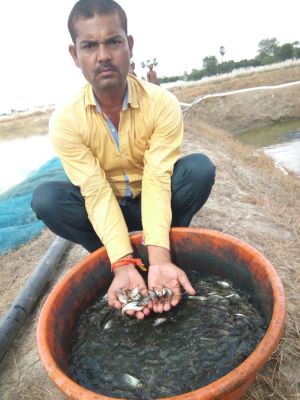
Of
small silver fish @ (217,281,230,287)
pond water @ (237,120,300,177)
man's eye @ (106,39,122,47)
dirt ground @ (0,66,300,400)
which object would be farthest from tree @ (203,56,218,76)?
small silver fish @ (217,281,230,287)

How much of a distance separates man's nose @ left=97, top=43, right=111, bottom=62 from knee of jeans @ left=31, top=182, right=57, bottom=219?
945mm

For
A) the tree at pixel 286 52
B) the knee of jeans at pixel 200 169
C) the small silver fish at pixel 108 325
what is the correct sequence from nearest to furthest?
the small silver fish at pixel 108 325 < the knee of jeans at pixel 200 169 < the tree at pixel 286 52

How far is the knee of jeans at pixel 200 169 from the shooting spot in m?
2.39

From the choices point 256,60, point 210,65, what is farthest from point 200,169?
point 210,65

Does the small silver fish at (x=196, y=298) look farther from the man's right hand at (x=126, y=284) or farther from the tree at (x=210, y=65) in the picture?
the tree at (x=210, y=65)

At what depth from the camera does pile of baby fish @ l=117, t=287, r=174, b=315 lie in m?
1.79

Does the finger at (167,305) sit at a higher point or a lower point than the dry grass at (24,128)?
higher

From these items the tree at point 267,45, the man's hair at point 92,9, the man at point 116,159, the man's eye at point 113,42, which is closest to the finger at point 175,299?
the man at point 116,159

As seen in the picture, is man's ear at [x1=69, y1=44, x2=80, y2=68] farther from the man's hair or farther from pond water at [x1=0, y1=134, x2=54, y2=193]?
pond water at [x1=0, y1=134, x2=54, y2=193]

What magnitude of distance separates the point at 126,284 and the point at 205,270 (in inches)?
22.4

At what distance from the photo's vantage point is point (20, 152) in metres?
14.2

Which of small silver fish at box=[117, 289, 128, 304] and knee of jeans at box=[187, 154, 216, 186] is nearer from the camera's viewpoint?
small silver fish at box=[117, 289, 128, 304]

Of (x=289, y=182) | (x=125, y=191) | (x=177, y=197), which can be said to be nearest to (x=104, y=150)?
(x=125, y=191)

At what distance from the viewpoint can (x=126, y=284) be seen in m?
1.92
